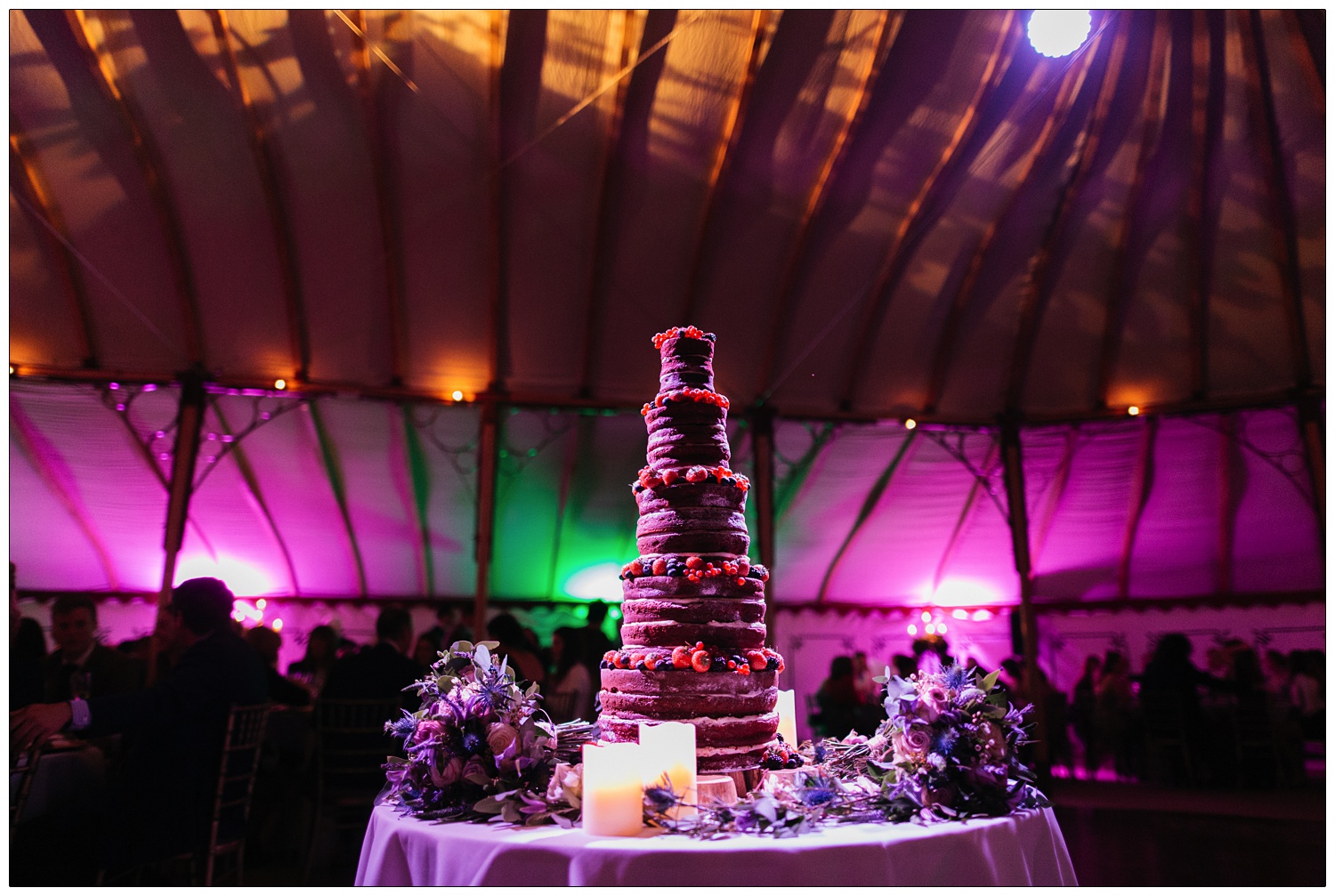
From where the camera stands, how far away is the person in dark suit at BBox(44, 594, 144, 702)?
4.88m

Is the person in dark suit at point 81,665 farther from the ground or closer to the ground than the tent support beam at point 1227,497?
closer to the ground

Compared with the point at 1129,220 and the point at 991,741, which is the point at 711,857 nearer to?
the point at 991,741

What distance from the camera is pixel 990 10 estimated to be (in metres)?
7.03

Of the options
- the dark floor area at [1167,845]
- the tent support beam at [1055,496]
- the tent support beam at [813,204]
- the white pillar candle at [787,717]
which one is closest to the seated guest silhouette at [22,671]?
the dark floor area at [1167,845]

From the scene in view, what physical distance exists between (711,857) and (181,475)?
794cm

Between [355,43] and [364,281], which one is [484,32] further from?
[364,281]

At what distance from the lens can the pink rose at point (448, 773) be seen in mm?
2316

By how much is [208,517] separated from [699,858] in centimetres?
988

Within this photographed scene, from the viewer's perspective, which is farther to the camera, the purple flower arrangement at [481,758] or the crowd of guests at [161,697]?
the crowd of guests at [161,697]

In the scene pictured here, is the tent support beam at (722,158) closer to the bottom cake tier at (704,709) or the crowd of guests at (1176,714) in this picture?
the crowd of guests at (1176,714)

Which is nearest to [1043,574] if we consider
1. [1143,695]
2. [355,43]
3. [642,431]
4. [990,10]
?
[1143,695]

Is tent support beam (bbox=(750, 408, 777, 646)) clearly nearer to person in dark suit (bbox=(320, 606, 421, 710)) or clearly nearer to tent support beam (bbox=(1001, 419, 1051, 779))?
tent support beam (bbox=(1001, 419, 1051, 779))

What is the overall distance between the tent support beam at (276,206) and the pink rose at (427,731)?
685 centimetres

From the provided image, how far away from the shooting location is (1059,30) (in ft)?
23.3
